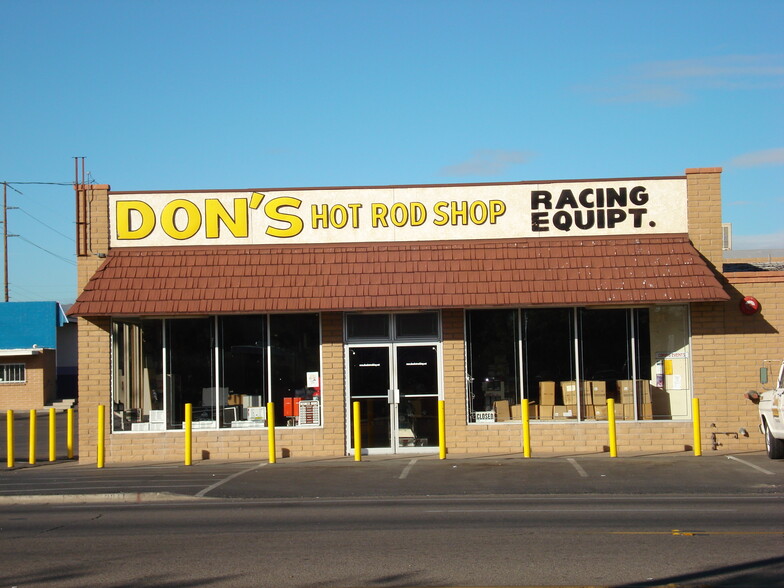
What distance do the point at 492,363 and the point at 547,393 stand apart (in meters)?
1.25

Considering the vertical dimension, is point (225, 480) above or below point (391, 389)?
below

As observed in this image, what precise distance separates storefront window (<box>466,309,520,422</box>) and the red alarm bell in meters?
4.49

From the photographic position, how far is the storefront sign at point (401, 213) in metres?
19.0

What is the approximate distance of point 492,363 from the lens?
740 inches

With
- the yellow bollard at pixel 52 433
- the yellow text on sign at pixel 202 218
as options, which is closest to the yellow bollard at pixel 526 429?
the yellow text on sign at pixel 202 218

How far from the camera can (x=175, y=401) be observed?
1902 cm

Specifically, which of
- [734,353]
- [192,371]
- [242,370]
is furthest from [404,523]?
[734,353]

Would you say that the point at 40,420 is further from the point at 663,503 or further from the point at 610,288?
the point at 663,503

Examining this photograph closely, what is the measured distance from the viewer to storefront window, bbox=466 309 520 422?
1870 cm

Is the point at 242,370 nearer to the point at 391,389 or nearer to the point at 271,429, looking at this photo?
the point at 271,429

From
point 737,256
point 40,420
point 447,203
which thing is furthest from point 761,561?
point 737,256

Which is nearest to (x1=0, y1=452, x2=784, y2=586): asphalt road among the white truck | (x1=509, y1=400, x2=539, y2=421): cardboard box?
the white truck

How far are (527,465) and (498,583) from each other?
349 inches

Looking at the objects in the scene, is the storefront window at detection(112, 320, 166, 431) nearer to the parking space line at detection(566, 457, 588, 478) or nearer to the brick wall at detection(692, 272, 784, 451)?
the parking space line at detection(566, 457, 588, 478)
